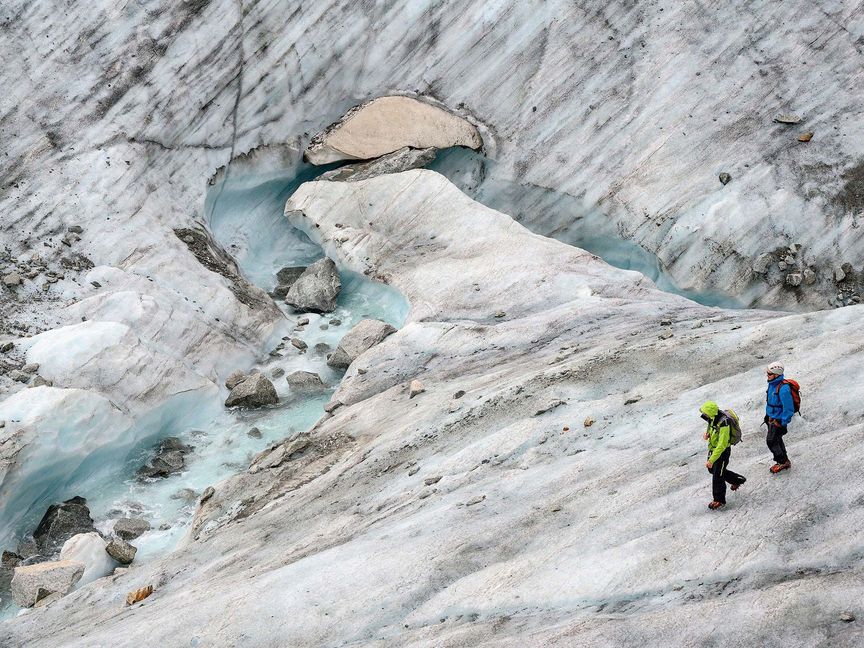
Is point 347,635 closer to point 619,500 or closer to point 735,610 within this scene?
point 619,500

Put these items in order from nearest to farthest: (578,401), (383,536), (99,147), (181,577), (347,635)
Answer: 1. (347,635)
2. (383,536)
3. (181,577)
4. (578,401)
5. (99,147)

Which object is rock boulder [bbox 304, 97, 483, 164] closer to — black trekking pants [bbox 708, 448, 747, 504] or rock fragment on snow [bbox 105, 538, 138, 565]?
rock fragment on snow [bbox 105, 538, 138, 565]

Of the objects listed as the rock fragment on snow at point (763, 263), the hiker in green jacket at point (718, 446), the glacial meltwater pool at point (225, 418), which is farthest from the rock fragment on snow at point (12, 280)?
the rock fragment on snow at point (763, 263)

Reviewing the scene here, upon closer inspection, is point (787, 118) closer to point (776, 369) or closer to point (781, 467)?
point (776, 369)

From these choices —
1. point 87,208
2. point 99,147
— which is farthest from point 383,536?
point 99,147

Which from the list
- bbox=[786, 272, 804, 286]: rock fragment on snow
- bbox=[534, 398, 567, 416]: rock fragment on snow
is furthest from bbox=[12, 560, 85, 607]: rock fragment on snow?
bbox=[786, 272, 804, 286]: rock fragment on snow

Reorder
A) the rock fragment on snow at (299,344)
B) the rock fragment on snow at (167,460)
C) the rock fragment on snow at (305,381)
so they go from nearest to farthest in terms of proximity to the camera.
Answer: the rock fragment on snow at (167,460), the rock fragment on snow at (305,381), the rock fragment on snow at (299,344)

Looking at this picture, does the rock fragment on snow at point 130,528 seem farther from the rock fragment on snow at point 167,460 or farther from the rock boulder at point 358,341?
the rock boulder at point 358,341
